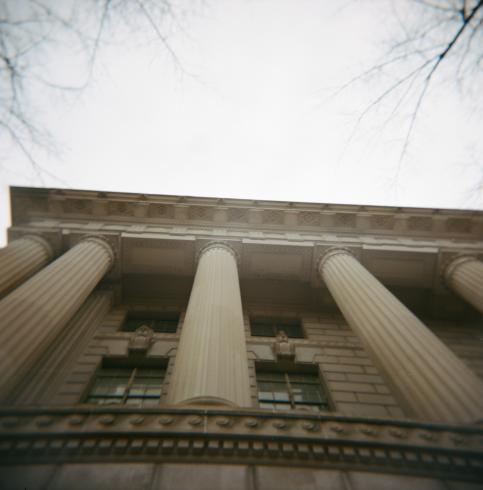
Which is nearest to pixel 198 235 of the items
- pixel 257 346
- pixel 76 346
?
pixel 257 346

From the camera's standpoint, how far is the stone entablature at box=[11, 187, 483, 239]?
16688 mm

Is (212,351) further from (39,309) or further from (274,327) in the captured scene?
(274,327)

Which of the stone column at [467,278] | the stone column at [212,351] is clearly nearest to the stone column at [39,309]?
the stone column at [212,351]

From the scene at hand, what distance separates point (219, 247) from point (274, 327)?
16.8 ft

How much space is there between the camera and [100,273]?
13.1 meters

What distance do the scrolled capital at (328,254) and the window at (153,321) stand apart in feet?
25.2

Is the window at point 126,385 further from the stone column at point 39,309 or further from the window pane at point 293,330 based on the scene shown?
the window pane at point 293,330

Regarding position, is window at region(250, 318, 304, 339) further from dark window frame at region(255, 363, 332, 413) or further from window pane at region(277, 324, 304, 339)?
dark window frame at region(255, 363, 332, 413)

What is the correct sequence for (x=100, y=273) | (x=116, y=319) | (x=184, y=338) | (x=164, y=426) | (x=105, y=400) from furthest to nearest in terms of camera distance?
(x=116, y=319)
(x=100, y=273)
(x=105, y=400)
(x=184, y=338)
(x=164, y=426)

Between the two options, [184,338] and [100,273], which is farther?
[100,273]

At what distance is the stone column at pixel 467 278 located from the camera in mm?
12063

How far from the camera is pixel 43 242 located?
1385 centimetres

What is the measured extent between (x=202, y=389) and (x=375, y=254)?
1208 centimetres

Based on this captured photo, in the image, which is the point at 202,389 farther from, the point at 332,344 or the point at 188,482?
the point at 332,344
